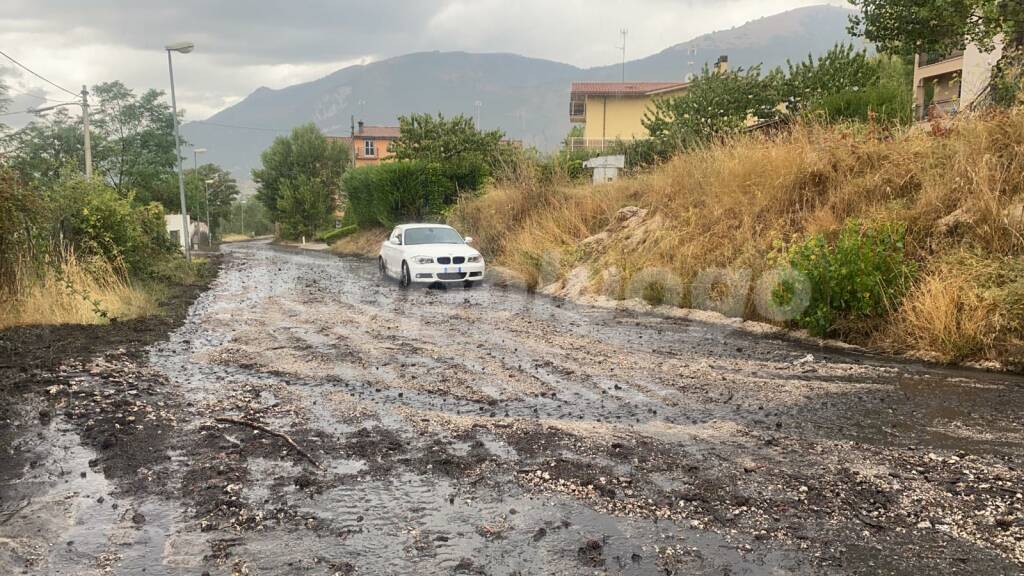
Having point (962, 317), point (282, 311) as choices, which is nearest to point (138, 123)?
point (282, 311)

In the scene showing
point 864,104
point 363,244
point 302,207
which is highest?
point 864,104

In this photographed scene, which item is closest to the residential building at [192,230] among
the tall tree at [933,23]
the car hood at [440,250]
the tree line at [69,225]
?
the tree line at [69,225]

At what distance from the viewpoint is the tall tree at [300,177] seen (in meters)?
59.6

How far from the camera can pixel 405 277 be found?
17.1m

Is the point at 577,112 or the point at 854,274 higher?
the point at 577,112

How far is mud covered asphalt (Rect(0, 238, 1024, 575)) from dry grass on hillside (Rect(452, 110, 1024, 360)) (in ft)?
3.99

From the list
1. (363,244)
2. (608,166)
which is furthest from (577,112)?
(608,166)

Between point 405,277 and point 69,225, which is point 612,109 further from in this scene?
point 69,225

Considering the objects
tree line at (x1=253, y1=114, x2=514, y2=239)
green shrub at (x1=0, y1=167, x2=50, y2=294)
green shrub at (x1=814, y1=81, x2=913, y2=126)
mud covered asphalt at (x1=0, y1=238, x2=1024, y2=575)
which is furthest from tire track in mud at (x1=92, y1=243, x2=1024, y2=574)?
tree line at (x1=253, y1=114, x2=514, y2=239)

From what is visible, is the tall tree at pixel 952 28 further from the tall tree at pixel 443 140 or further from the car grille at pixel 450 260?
the tall tree at pixel 443 140

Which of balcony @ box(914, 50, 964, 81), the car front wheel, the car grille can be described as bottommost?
the car front wheel

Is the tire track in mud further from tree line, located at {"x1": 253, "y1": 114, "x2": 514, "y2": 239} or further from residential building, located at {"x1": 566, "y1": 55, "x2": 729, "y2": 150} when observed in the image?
residential building, located at {"x1": 566, "y1": 55, "x2": 729, "y2": 150}

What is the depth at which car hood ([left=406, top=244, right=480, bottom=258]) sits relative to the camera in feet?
54.8

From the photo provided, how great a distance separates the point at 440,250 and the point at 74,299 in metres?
8.14
